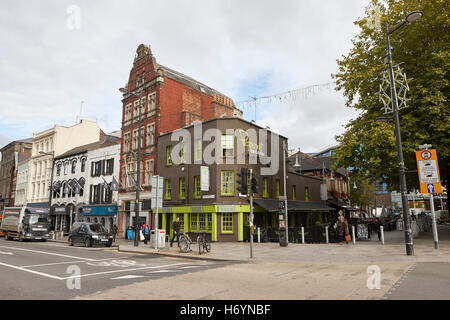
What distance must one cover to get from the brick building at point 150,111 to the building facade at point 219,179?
2241 mm

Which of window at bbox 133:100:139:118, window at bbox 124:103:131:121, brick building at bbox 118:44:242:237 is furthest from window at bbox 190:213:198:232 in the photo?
window at bbox 124:103:131:121

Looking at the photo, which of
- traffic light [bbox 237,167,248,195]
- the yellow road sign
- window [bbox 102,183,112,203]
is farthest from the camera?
window [bbox 102,183,112,203]

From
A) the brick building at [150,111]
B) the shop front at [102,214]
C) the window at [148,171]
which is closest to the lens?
the window at [148,171]

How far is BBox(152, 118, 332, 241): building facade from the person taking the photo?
24.7 metres

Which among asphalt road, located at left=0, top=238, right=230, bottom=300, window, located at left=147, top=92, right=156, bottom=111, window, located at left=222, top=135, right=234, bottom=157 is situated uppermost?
window, located at left=147, top=92, right=156, bottom=111

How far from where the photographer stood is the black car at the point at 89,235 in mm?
22031

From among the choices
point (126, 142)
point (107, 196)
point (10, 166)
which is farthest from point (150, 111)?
point (10, 166)

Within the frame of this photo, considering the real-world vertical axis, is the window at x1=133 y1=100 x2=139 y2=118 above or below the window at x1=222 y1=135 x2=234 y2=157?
above

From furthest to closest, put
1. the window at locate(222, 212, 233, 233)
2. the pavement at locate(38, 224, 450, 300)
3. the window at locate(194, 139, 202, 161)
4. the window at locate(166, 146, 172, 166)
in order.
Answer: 1. the window at locate(166, 146, 172, 166)
2. the window at locate(194, 139, 202, 161)
3. the window at locate(222, 212, 233, 233)
4. the pavement at locate(38, 224, 450, 300)

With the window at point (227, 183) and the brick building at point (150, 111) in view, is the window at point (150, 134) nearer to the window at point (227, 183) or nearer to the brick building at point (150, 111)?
the brick building at point (150, 111)

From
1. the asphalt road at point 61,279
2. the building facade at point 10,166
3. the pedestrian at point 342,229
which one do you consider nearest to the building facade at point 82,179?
the building facade at point 10,166

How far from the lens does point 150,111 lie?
1270 inches

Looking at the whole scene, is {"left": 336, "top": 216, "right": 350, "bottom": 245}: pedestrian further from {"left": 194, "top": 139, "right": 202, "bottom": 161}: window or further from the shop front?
the shop front

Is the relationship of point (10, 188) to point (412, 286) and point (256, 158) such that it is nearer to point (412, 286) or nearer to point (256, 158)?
point (256, 158)
